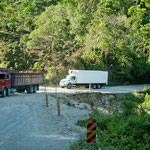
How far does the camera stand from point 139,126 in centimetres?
1278

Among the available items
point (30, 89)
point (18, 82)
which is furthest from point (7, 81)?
point (30, 89)

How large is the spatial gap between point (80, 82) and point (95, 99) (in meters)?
7.73

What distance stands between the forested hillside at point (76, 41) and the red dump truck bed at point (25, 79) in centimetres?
1239

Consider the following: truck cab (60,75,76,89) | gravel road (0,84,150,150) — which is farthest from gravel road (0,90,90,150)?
truck cab (60,75,76,89)

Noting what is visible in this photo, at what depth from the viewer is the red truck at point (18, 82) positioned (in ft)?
82.9

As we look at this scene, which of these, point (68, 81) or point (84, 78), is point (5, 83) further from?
point (84, 78)

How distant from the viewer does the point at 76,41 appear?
174 feet

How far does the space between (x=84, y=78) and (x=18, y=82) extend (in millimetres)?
16453

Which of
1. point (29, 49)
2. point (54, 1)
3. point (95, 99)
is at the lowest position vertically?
point (95, 99)

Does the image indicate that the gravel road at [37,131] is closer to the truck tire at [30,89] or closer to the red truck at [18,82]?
the red truck at [18,82]

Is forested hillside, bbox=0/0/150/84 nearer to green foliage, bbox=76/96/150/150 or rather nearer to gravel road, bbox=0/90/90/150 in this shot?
gravel road, bbox=0/90/90/150

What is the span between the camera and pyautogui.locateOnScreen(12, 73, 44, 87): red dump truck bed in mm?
27125

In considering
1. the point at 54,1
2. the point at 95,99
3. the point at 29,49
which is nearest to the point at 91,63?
the point at 29,49

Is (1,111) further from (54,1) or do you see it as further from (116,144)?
(54,1)
